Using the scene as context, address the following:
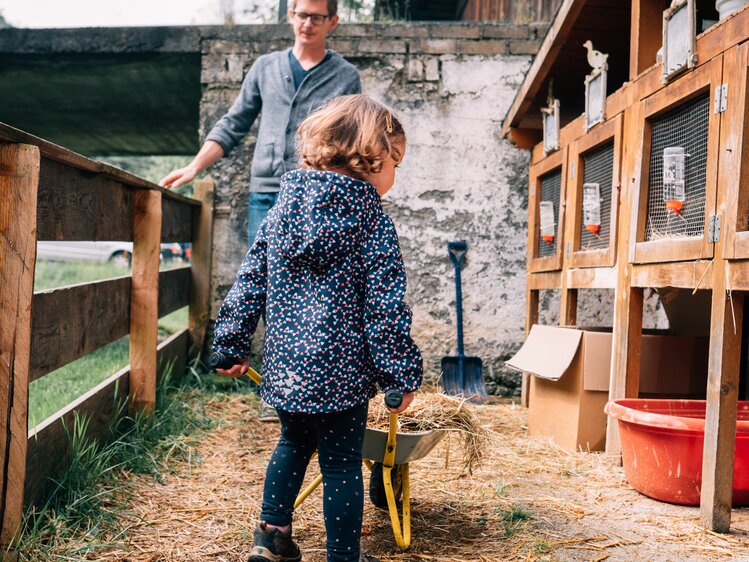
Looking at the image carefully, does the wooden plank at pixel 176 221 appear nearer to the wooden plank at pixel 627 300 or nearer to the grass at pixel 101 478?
the grass at pixel 101 478

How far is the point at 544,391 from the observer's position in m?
3.81

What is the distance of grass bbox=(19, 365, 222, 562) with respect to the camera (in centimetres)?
200

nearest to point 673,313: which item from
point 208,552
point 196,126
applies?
point 208,552

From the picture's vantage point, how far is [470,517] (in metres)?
2.52

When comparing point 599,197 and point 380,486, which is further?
point 599,197

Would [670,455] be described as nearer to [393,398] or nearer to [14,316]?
[393,398]

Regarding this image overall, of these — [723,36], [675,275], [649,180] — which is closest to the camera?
[723,36]

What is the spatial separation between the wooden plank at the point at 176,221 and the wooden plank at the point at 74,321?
802 millimetres

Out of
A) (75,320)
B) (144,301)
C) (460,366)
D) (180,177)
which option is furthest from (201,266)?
(75,320)

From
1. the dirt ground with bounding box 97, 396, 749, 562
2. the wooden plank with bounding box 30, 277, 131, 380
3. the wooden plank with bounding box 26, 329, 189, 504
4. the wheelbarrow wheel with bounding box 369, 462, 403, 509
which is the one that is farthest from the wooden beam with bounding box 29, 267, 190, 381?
the wheelbarrow wheel with bounding box 369, 462, 403, 509

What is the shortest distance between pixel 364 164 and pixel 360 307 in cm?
39

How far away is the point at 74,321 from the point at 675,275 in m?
2.20

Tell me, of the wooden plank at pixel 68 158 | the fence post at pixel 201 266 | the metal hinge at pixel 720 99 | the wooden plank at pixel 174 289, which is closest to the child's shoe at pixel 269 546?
the wooden plank at pixel 68 158

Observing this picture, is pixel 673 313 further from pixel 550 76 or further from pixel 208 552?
pixel 208 552
